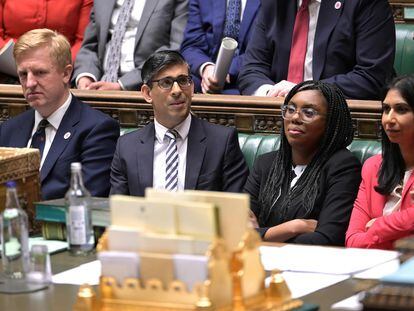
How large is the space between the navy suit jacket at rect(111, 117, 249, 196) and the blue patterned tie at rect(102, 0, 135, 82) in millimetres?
1488

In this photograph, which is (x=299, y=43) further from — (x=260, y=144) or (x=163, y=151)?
(x=163, y=151)

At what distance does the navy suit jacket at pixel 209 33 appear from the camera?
6.33 meters

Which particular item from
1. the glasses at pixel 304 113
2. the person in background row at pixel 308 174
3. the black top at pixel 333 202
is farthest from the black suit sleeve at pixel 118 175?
the glasses at pixel 304 113

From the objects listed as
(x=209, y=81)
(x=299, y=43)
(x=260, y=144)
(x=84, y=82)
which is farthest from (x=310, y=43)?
(x=84, y=82)

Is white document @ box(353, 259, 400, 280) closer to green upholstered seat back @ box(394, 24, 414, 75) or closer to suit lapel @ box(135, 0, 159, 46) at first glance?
green upholstered seat back @ box(394, 24, 414, 75)

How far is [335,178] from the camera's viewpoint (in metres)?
4.71

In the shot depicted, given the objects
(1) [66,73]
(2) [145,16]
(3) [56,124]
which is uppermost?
(2) [145,16]

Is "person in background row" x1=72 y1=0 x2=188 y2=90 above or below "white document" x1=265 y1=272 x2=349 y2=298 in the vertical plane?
above

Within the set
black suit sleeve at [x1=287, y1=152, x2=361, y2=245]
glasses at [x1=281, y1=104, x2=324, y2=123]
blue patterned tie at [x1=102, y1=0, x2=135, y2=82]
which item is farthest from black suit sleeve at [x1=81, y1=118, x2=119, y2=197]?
blue patterned tie at [x1=102, y1=0, x2=135, y2=82]

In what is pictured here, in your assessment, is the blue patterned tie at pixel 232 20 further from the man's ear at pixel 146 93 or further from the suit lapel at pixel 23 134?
the suit lapel at pixel 23 134

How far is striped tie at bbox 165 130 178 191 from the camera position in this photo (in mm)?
5105

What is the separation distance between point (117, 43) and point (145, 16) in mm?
226

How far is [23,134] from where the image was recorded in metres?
5.38

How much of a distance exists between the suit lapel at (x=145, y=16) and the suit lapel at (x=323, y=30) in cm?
121
